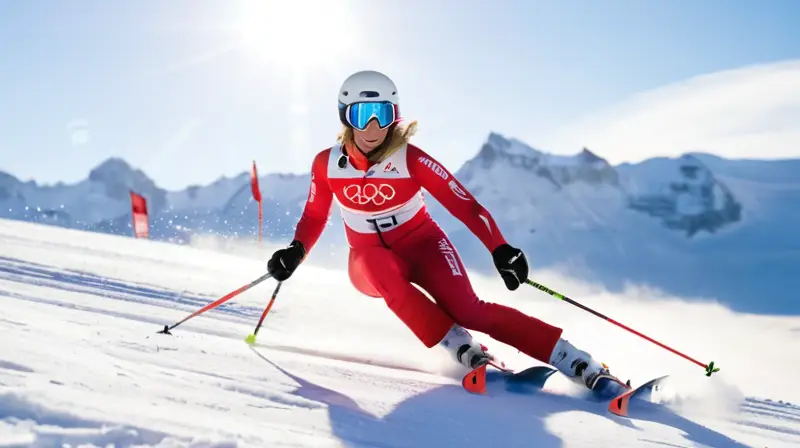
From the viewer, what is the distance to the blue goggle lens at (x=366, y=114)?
359 centimetres

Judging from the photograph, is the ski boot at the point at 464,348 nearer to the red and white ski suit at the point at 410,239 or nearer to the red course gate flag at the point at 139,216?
the red and white ski suit at the point at 410,239

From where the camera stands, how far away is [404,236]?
12.4 feet

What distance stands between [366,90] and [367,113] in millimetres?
144

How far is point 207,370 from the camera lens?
257 centimetres

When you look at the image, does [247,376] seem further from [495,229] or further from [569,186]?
[569,186]

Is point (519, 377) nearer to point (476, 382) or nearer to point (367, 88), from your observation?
point (476, 382)

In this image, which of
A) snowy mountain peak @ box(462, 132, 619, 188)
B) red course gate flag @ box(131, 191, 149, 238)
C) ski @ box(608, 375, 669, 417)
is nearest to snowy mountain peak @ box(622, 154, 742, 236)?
snowy mountain peak @ box(462, 132, 619, 188)

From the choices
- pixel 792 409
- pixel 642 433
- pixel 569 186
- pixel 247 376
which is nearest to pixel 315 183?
pixel 247 376

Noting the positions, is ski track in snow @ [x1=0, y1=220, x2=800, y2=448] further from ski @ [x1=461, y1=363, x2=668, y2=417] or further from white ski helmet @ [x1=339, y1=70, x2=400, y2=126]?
white ski helmet @ [x1=339, y1=70, x2=400, y2=126]

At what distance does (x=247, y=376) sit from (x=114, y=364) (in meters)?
0.52

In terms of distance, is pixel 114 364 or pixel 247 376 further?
pixel 247 376

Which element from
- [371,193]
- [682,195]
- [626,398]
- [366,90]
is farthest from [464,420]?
[682,195]

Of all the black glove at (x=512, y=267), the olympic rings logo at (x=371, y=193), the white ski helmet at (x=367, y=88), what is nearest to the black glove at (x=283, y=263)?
the olympic rings logo at (x=371, y=193)

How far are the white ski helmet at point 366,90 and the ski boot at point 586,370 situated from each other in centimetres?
164
